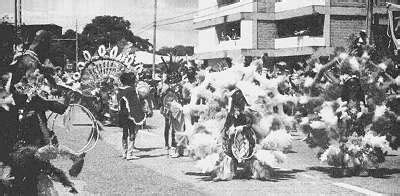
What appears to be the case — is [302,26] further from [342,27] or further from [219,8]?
[219,8]

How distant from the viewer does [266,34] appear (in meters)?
41.7

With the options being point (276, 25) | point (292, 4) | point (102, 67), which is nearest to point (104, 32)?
point (276, 25)

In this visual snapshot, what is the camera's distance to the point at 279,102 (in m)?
10.4

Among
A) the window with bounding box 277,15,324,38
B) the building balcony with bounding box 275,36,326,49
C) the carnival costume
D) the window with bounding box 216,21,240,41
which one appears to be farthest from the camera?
the window with bounding box 216,21,240,41

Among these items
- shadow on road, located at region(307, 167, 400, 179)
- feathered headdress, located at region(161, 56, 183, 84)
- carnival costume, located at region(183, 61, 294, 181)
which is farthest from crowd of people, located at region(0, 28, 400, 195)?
feathered headdress, located at region(161, 56, 183, 84)

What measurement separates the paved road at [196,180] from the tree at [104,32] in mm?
78660

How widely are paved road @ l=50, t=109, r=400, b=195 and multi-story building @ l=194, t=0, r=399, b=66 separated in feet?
70.8

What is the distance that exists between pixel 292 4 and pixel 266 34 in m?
3.23

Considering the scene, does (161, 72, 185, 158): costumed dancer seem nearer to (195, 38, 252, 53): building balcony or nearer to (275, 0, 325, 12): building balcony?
(275, 0, 325, 12): building balcony

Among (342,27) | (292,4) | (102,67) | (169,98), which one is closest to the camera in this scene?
(169,98)

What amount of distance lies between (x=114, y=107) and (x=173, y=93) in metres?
8.31

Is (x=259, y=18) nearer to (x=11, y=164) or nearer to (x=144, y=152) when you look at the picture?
(x=144, y=152)

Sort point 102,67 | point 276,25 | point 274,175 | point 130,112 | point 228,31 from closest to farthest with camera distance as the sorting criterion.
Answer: point 274,175
point 130,112
point 102,67
point 276,25
point 228,31

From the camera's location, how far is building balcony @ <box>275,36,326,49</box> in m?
36.3
